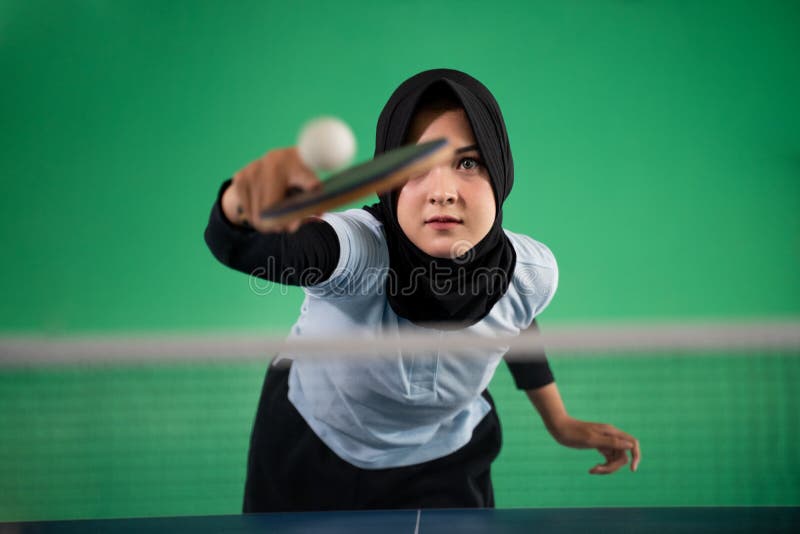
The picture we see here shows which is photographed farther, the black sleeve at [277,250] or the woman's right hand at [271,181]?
the black sleeve at [277,250]

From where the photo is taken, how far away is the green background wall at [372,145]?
3021 millimetres

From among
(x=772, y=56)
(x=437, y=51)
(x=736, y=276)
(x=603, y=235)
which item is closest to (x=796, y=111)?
(x=772, y=56)

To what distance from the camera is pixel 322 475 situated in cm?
158

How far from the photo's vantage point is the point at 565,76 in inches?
120

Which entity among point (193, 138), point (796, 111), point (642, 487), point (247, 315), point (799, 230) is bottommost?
point (642, 487)

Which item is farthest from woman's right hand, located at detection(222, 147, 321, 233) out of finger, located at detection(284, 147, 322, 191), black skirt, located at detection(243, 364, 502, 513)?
black skirt, located at detection(243, 364, 502, 513)

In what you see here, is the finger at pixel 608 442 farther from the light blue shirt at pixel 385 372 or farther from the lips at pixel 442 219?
the lips at pixel 442 219

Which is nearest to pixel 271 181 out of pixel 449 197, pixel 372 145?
pixel 449 197

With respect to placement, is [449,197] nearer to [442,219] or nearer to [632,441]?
[442,219]

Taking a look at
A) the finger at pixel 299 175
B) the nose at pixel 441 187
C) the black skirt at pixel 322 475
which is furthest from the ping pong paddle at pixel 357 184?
the black skirt at pixel 322 475

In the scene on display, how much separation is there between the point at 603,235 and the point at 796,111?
3.13 ft

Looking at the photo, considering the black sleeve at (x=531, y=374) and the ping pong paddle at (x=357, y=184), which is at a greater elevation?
the ping pong paddle at (x=357, y=184)

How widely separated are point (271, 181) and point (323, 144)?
123 mm

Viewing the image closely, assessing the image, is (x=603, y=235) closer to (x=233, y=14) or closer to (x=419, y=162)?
(x=233, y=14)
